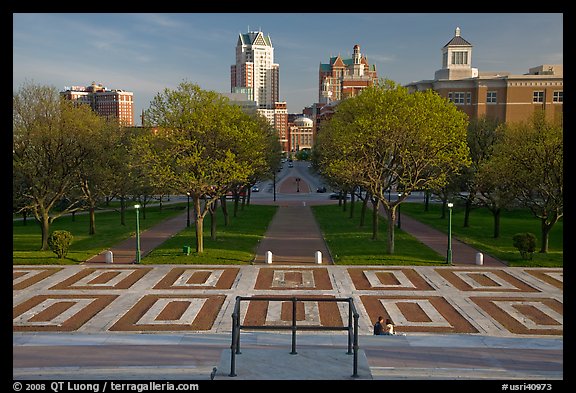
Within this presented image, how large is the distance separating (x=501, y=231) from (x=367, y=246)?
45.2 feet

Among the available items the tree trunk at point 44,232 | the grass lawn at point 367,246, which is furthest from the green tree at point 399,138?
the tree trunk at point 44,232

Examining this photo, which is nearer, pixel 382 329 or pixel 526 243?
pixel 382 329

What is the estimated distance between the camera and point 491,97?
84.7m

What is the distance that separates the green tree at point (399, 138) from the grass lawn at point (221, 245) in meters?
7.99

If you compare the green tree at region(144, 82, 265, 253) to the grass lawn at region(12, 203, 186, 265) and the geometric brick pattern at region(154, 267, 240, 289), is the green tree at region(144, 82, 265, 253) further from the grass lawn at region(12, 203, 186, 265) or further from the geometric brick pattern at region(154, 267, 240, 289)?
the grass lawn at region(12, 203, 186, 265)

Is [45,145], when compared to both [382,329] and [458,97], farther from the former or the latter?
[458,97]

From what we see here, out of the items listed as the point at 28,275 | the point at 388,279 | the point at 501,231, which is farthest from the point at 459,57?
the point at 28,275

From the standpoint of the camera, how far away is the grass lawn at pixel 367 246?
27812mm

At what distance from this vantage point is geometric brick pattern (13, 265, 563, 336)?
695 inches

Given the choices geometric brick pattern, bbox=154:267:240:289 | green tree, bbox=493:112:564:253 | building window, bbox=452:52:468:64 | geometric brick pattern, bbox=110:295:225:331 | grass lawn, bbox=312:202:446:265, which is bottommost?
geometric brick pattern, bbox=110:295:225:331

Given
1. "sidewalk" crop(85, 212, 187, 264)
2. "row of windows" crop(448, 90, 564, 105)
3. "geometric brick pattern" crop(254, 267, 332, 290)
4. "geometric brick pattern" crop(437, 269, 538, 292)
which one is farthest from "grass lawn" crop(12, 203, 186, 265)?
"row of windows" crop(448, 90, 564, 105)

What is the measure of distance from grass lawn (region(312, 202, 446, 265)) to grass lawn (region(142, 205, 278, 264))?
5356 millimetres
